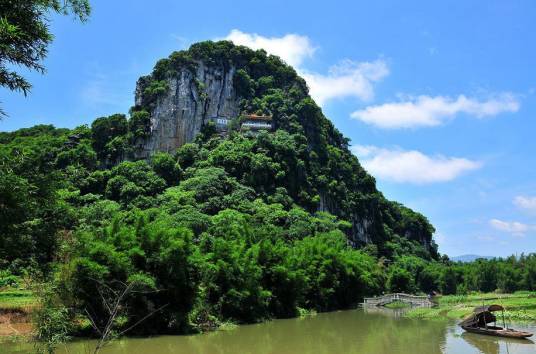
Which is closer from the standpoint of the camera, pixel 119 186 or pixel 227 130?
pixel 119 186

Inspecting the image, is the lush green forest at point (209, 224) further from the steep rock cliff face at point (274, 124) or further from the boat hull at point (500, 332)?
the boat hull at point (500, 332)

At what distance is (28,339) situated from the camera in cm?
1781

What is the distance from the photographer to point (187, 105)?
234 feet

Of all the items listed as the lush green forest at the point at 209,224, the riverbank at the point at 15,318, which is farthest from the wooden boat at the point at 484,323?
the riverbank at the point at 15,318

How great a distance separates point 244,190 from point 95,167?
69.2 feet

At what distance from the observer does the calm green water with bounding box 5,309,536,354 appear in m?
17.5

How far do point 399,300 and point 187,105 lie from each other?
43343mm

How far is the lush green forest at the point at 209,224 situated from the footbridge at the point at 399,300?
4.54ft

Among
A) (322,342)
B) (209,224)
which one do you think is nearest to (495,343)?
(322,342)

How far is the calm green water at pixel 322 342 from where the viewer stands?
17.5 metres

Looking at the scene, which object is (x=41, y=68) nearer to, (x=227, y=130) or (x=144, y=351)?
(x=144, y=351)

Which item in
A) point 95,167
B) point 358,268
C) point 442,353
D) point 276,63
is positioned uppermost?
point 276,63

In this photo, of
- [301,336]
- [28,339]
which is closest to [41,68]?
[28,339]

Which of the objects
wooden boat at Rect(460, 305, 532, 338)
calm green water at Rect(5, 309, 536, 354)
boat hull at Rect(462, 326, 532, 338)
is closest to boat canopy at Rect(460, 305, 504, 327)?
wooden boat at Rect(460, 305, 532, 338)
